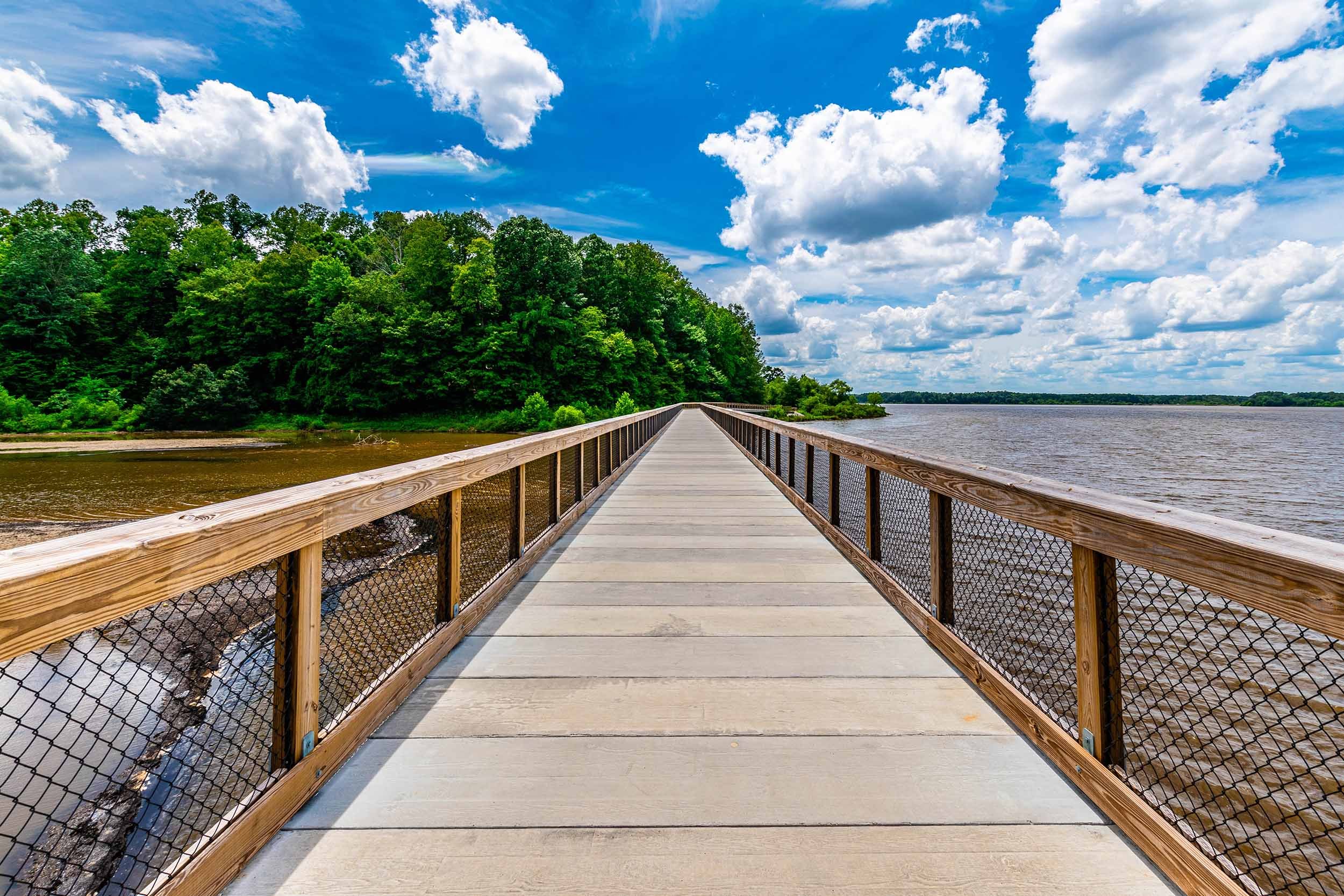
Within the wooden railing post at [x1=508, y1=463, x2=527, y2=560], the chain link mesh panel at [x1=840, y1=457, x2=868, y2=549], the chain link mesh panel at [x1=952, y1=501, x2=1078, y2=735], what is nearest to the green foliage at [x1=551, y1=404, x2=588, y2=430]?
the chain link mesh panel at [x1=840, y1=457, x2=868, y2=549]

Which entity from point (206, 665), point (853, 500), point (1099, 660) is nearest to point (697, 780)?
point (1099, 660)

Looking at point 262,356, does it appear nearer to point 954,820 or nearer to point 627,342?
point 627,342

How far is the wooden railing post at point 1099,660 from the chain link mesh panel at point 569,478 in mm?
4091

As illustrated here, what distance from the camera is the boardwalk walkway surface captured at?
4.54ft

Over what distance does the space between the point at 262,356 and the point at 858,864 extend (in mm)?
49021

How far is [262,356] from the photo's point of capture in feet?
134

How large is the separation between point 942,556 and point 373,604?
4.96m

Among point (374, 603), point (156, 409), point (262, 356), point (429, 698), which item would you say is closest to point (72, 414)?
point (156, 409)

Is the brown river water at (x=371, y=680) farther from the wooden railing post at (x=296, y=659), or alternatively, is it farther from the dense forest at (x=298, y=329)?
the dense forest at (x=298, y=329)

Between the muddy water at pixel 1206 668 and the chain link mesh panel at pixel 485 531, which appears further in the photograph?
the chain link mesh panel at pixel 485 531

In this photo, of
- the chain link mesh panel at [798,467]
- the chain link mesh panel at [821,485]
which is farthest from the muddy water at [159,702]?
the chain link mesh panel at [798,467]

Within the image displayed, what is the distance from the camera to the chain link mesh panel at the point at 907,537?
5211 millimetres

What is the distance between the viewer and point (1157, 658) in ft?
11.2

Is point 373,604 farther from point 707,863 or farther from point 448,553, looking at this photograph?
point 707,863
